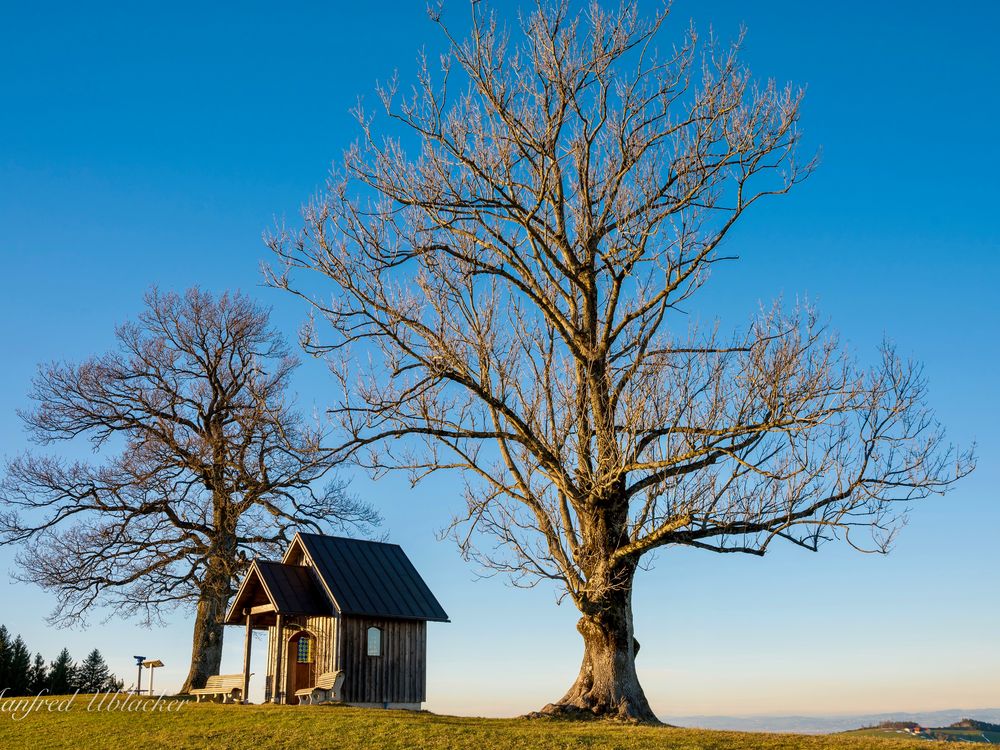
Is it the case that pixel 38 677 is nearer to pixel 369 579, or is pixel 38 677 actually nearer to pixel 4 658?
pixel 4 658

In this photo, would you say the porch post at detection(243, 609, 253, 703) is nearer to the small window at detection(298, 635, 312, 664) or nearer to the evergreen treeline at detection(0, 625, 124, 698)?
the small window at detection(298, 635, 312, 664)

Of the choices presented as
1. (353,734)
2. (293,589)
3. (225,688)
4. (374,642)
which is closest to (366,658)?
(374,642)

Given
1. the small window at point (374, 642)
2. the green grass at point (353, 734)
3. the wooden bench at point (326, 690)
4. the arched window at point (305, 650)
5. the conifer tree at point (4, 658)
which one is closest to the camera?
the green grass at point (353, 734)

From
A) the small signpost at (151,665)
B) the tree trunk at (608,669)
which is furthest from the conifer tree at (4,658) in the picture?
the tree trunk at (608,669)

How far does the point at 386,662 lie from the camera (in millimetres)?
24969

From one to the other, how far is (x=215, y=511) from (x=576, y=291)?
50.9ft

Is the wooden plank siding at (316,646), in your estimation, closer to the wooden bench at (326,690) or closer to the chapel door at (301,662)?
the chapel door at (301,662)

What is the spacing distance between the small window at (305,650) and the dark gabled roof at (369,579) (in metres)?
1.92

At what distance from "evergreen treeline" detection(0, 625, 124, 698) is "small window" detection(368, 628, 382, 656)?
13.1 metres

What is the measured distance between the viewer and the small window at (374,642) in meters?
24.7

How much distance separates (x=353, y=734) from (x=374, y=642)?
9.06 meters

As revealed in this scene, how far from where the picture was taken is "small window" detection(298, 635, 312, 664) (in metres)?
25.2

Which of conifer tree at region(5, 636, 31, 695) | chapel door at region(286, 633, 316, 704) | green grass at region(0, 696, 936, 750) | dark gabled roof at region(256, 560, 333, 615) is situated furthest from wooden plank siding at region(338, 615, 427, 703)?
conifer tree at region(5, 636, 31, 695)

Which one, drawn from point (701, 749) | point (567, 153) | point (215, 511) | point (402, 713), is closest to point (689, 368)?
point (567, 153)
